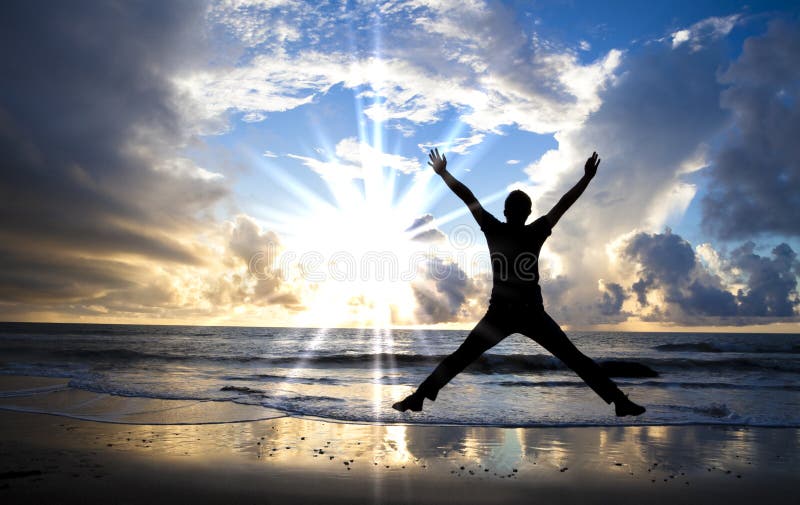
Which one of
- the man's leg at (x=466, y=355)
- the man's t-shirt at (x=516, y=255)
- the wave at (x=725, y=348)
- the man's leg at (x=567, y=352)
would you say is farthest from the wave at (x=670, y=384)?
the wave at (x=725, y=348)

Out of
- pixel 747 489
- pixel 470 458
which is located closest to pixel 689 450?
pixel 747 489

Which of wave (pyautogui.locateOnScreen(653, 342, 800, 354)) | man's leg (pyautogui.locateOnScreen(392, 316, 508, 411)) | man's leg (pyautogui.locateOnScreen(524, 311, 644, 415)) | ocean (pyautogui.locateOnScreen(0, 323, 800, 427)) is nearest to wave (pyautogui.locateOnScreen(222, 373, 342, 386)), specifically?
ocean (pyautogui.locateOnScreen(0, 323, 800, 427))

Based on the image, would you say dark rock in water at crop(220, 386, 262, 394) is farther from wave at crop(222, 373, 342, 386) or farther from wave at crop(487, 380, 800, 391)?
wave at crop(487, 380, 800, 391)

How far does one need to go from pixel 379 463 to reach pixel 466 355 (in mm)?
3747

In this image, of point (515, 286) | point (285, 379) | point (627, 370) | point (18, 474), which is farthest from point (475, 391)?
point (515, 286)

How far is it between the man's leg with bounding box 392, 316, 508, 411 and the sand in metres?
2.08

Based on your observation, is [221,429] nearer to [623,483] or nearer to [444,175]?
[623,483]

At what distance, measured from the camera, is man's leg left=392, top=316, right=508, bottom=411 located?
13.7ft

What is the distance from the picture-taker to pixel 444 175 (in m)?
4.24

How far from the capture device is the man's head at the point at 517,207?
14.2ft

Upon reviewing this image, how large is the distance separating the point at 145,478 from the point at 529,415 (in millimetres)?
8316

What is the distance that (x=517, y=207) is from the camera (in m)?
4.32

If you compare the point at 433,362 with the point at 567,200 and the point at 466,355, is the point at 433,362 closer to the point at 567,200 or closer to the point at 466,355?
the point at 466,355

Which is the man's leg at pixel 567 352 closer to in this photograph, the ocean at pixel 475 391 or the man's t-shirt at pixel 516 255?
the man's t-shirt at pixel 516 255
